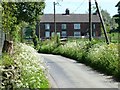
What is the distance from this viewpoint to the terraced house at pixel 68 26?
90750 mm

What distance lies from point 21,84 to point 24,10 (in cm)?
1213

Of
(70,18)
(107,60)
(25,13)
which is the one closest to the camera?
(107,60)

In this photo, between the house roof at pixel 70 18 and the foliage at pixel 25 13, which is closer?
the foliage at pixel 25 13

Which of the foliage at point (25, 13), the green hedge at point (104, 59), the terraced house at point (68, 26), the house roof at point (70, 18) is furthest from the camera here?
the house roof at point (70, 18)

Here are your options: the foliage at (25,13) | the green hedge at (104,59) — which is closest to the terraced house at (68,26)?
the green hedge at (104,59)

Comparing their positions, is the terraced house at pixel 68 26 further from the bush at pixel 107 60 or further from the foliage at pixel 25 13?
the bush at pixel 107 60

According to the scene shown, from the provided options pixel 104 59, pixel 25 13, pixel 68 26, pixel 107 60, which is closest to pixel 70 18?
pixel 68 26

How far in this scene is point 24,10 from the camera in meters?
22.8

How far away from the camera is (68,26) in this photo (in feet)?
306

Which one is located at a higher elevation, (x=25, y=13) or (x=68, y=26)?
(x=25, y=13)

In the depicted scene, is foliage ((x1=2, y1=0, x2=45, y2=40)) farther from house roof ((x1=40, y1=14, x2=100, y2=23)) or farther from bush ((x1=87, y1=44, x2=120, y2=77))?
house roof ((x1=40, y1=14, x2=100, y2=23))

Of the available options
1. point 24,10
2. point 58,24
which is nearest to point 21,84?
point 24,10

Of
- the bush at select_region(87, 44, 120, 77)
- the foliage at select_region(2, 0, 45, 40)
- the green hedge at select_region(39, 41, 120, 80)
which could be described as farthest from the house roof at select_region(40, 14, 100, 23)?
the bush at select_region(87, 44, 120, 77)

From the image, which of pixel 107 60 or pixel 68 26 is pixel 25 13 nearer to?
pixel 107 60
